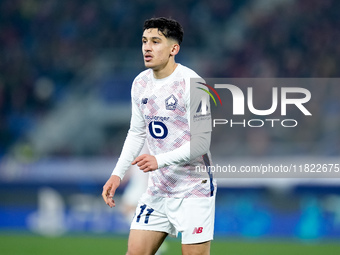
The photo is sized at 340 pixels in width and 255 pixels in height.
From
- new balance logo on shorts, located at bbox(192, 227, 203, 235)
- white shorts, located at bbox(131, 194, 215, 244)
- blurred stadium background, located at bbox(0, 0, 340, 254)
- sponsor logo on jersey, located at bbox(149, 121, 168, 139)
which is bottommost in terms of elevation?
new balance logo on shorts, located at bbox(192, 227, 203, 235)

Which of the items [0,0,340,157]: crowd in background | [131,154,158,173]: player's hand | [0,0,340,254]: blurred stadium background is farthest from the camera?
[0,0,340,157]: crowd in background

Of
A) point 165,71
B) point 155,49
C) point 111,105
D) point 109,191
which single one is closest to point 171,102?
point 165,71

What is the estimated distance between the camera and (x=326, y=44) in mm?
14922

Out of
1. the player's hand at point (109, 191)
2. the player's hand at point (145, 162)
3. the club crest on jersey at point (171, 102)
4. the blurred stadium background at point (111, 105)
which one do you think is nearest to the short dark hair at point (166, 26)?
the club crest on jersey at point (171, 102)

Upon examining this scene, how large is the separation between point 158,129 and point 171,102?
22 cm

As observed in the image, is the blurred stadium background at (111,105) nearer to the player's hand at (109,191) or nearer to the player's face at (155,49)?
the player's hand at (109,191)

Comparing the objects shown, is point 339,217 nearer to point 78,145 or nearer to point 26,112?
point 78,145

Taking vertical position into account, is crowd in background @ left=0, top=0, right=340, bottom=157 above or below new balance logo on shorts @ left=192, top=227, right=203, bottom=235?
above

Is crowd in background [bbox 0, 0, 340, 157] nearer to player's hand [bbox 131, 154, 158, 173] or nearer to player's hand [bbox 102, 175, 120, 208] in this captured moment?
player's hand [bbox 102, 175, 120, 208]

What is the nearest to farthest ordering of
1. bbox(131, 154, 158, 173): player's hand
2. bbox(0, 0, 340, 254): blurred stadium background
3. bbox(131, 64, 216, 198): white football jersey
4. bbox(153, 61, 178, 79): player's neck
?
bbox(131, 154, 158, 173): player's hand → bbox(131, 64, 216, 198): white football jersey → bbox(153, 61, 178, 79): player's neck → bbox(0, 0, 340, 254): blurred stadium background

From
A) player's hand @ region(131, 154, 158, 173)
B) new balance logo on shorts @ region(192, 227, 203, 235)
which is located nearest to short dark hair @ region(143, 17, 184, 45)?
player's hand @ region(131, 154, 158, 173)

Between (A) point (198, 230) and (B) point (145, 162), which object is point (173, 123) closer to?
(B) point (145, 162)

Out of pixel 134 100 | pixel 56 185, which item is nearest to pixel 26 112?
pixel 56 185

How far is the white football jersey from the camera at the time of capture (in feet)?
15.0
